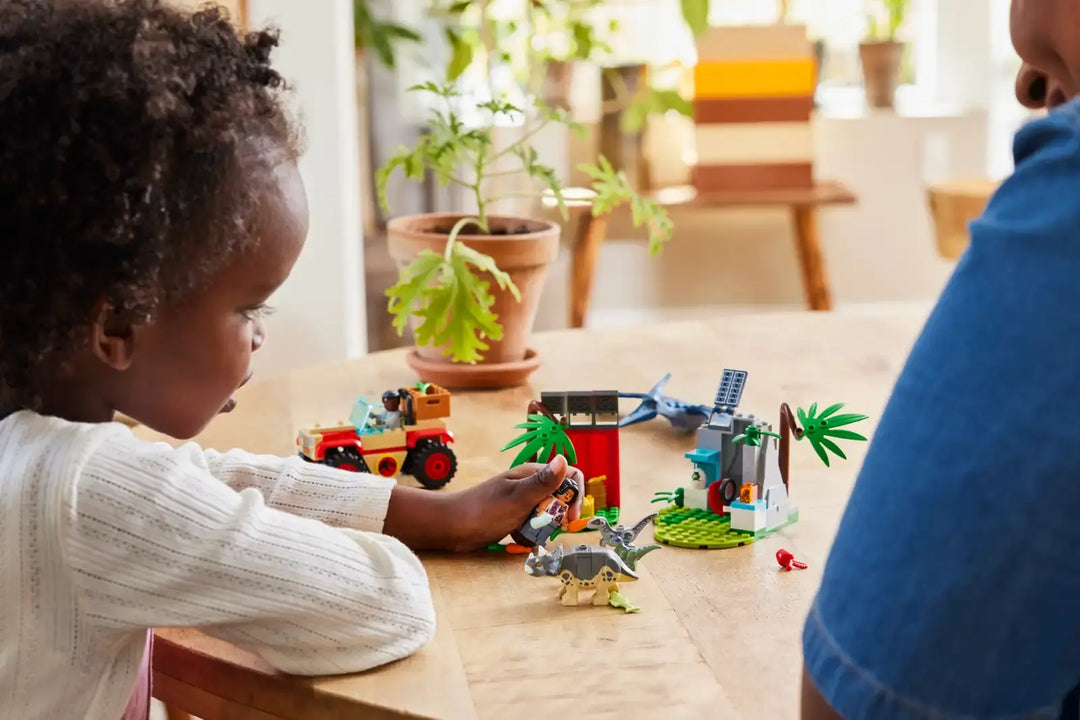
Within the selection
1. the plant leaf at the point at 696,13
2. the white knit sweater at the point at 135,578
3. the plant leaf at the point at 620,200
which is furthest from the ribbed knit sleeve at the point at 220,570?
the plant leaf at the point at 696,13

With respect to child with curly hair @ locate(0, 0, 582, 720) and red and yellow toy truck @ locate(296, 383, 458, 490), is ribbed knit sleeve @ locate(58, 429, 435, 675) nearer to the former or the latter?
child with curly hair @ locate(0, 0, 582, 720)

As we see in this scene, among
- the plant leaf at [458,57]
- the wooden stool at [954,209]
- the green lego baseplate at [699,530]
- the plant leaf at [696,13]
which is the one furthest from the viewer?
the plant leaf at [458,57]

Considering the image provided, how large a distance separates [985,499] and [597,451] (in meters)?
0.53

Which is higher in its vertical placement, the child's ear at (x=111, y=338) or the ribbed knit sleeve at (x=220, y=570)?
the child's ear at (x=111, y=338)

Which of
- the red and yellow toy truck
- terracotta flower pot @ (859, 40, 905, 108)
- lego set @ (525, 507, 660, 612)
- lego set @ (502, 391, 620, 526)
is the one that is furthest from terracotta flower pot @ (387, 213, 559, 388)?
terracotta flower pot @ (859, 40, 905, 108)

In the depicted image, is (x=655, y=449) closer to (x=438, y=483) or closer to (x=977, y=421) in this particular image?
(x=438, y=483)

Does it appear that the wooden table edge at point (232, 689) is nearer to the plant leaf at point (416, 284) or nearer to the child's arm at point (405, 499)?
the child's arm at point (405, 499)

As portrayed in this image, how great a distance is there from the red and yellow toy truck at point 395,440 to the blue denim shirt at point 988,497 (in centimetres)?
59

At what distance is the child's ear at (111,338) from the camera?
0.78m

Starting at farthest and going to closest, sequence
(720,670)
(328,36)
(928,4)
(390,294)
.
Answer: (928,4), (328,36), (390,294), (720,670)

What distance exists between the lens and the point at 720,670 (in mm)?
733

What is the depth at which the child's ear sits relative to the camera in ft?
2.55

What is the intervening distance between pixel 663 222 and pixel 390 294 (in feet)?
1.12

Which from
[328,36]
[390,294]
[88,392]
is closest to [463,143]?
[390,294]
